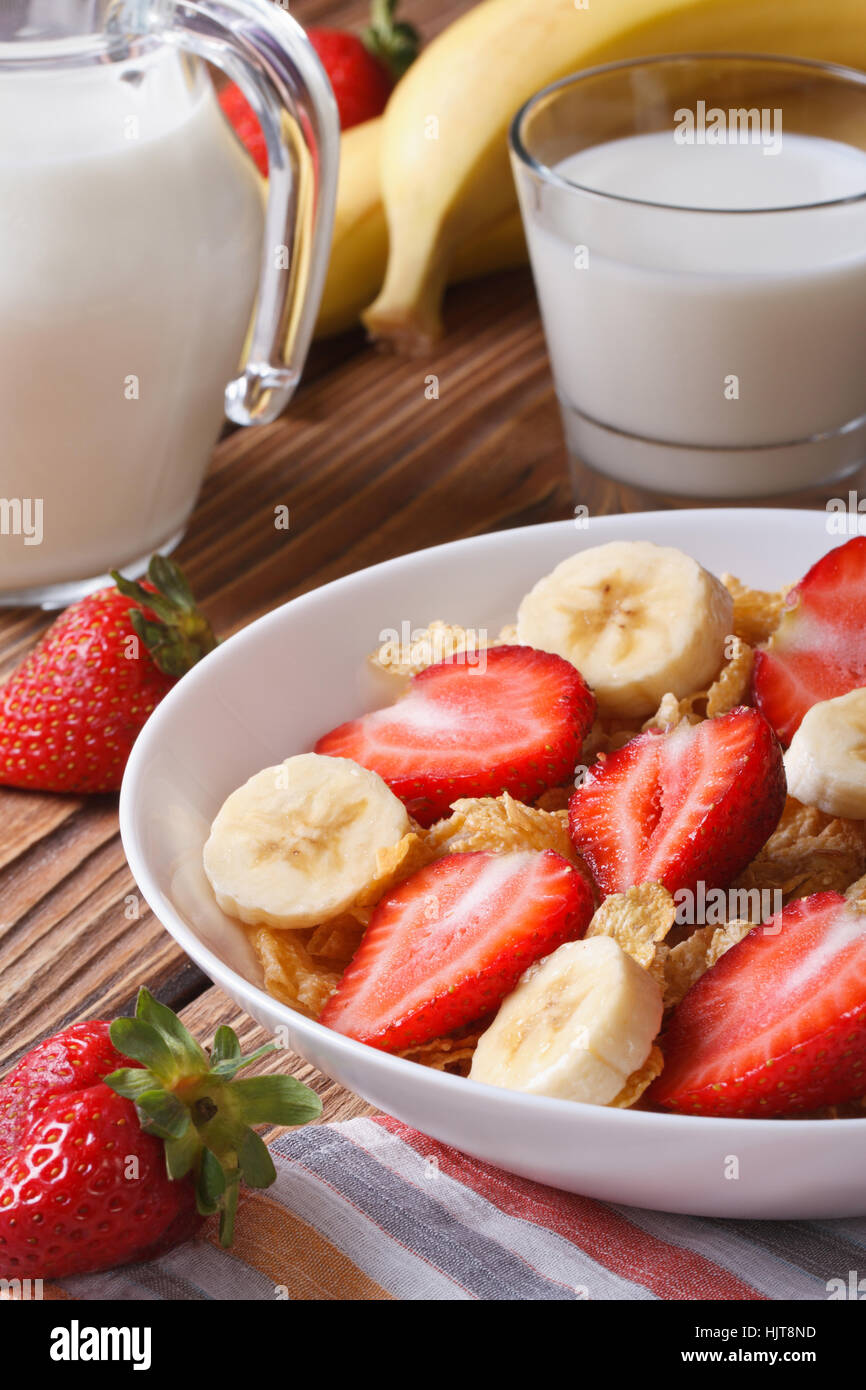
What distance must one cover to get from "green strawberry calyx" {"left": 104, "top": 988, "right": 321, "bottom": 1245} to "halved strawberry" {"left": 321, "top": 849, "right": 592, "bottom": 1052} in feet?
0.16

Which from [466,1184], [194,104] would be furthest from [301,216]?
[466,1184]

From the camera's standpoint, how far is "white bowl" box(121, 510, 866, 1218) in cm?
62

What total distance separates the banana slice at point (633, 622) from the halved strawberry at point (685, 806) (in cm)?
9

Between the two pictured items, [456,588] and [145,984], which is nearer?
[145,984]

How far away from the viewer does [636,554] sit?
964 millimetres

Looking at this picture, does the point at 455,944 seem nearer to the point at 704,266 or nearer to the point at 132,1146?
the point at 132,1146

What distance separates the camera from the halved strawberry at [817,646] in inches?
34.7

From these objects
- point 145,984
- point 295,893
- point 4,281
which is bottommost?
point 145,984

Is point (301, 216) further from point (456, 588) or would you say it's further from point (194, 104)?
point (456, 588)

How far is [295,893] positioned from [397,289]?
2.91ft

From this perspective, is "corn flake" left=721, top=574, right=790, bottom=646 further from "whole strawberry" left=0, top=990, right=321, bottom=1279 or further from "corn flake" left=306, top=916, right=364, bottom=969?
"whole strawberry" left=0, top=990, right=321, bottom=1279

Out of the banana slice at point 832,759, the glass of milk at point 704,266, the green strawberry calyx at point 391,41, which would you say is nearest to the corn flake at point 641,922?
the banana slice at point 832,759

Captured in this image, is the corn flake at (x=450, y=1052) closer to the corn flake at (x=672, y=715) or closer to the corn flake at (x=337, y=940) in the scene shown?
the corn flake at (x=337, y=940)

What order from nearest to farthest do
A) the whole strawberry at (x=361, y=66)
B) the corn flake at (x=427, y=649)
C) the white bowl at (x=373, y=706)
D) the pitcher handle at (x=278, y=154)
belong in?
the white bowl at (x=373, y=706) → the corn flake at (x=427, y=649) → the pitcher handle at (x=278, y=154) → the whole strawberry at (x=361, y=66)
